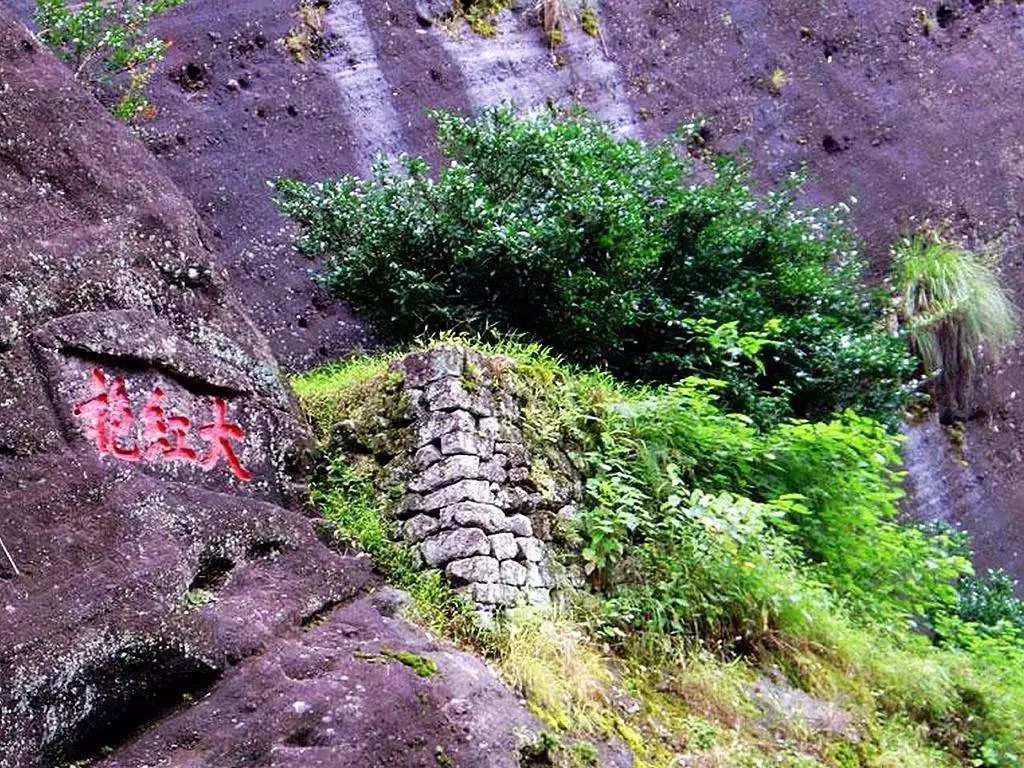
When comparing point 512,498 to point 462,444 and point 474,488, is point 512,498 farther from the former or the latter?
point 462,444

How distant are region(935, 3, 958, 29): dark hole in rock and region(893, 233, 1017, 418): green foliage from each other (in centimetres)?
340

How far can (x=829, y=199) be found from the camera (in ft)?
35.8

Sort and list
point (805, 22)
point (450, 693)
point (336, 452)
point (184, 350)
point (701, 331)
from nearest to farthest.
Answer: point (450, 693) → point (184, 350) → point (336, 452) → point (701, 331) → point (805, 22)

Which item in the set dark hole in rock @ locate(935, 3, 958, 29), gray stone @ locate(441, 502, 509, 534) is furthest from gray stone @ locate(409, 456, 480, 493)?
dark hole in rock @ locate(935, 3, 958, 29)

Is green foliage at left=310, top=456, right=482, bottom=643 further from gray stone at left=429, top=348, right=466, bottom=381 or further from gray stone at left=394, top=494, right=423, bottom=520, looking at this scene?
gray stone at left=429, top=348, right=466, bottom=381

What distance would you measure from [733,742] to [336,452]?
2143mm

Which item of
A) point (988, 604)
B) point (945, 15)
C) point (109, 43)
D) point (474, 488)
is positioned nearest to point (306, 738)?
point (474, 488)

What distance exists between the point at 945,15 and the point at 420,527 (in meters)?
10.2

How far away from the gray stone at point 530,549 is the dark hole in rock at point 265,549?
1.09 metres

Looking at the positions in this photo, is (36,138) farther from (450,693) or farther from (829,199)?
(829,199)

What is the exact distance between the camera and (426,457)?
16.8 ft

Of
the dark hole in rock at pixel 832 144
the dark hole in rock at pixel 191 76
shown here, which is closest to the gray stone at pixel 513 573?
the dark hole in rock at pixel 191 76

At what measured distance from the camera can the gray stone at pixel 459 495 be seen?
4941mm

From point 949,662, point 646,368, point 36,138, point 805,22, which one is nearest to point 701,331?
point 646,368
